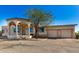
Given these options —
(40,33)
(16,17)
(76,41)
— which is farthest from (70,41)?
(16,17)

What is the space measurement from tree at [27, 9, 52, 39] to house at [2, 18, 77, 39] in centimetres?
9

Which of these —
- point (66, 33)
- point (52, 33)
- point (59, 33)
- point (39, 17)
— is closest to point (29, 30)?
point (39, 17)

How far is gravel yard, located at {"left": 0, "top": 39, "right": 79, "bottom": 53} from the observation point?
9039mm

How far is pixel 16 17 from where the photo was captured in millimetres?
9070

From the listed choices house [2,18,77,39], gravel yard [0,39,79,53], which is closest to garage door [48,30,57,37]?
house [2,18,77,39]

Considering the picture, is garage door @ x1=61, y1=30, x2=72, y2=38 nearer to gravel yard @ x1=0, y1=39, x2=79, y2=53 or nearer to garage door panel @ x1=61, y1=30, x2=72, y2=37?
garage door panel @ x1=61, y1=30, x2=72, y2=37

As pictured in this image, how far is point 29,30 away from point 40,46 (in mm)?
429

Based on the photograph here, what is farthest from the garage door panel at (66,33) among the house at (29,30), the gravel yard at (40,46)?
the gravel yard at (40,46)

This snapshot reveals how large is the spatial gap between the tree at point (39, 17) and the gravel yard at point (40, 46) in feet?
1.24

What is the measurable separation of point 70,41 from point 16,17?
1.30 m

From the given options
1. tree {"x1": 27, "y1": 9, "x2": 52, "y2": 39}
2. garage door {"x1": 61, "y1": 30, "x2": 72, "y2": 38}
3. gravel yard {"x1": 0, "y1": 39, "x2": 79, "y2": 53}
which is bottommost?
gravel yard {"x1": 0, "y1": 39, "x2": 79, "y2": 53}

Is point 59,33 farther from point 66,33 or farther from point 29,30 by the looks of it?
point 29,30
